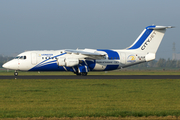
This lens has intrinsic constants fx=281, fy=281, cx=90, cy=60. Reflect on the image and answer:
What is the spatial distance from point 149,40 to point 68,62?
46.9 ft

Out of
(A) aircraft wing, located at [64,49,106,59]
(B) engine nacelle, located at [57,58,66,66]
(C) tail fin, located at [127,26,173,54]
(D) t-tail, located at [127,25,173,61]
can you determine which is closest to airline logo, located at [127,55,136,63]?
(D) t-tail, located at [127,25,173,61]

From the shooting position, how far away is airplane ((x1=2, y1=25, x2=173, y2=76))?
4197cm

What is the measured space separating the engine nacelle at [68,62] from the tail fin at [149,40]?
10201mm

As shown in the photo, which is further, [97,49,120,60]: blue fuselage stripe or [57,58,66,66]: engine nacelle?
[97,49,120,60]: blue fuselage stripe

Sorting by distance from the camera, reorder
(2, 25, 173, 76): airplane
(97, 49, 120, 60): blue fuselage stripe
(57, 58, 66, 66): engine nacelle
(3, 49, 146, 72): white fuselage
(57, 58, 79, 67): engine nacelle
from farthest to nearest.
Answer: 1. (97, 49, 120, 60): blue fuselage stripe
2. (3, 49, 146, 72): white fuselage
3. (2, 25, 173, 76): airplane
4. (57, 58, 66, 66): engine nacelle
5. (57, 58, 79, 67): engine nacelle

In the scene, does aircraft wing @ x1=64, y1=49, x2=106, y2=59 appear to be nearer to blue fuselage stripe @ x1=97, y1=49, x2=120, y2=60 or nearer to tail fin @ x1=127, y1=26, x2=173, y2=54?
blue fuselage stripe @ x1=97, y1=49, x2=120, y2=60

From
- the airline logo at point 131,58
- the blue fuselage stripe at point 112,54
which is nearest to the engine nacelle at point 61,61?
the blue fuselage stripe at point 112,54

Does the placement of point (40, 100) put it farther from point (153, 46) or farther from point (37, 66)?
point (153, 46)

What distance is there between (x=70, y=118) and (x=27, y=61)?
32238 millimetres

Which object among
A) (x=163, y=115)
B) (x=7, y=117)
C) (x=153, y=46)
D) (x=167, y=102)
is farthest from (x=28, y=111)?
(x=153, y=46)

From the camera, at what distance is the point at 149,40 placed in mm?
46062

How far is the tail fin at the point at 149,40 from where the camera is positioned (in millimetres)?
45906

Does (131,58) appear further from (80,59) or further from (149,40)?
(80,59)

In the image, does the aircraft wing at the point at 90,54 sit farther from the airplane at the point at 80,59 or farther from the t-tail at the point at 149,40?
the t-tail at the point at 149,40
